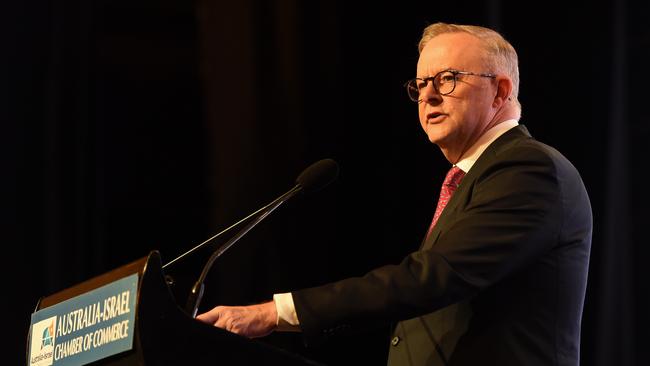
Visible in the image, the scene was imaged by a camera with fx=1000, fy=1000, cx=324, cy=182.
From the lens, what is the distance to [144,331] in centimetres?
166

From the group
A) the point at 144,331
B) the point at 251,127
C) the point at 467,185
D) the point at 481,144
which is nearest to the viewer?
the point at 144,331

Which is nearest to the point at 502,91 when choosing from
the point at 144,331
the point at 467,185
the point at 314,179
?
the point at 467,185

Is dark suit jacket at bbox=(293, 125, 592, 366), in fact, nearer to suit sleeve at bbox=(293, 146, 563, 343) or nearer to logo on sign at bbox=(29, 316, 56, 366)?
suit sleeve at bbox=(293, 146, 563, 343)

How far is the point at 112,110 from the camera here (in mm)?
4539

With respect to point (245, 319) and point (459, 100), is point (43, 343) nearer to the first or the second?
point (245, 319)

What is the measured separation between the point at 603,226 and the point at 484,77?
152cm

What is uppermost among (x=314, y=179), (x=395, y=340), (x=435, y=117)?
(x=435, y=117)

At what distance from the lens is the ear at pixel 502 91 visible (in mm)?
2527

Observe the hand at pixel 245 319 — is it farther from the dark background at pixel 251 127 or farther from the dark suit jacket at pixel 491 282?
the dark background at pixel 251 127

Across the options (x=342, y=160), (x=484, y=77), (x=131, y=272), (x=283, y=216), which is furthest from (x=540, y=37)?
(x=131, y=272)

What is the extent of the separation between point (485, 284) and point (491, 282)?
16 mm

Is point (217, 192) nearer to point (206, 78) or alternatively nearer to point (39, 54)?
point (206, 78)

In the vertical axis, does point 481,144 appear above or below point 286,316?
above

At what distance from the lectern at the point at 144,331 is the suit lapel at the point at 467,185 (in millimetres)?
548
